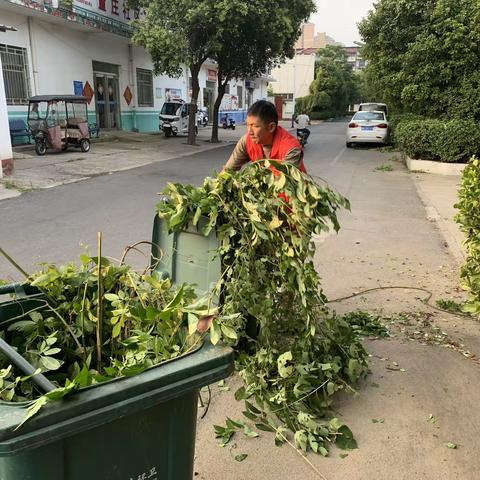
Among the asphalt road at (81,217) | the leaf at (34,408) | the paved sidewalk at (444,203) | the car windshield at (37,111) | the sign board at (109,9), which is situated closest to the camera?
the leaf at (34,408)

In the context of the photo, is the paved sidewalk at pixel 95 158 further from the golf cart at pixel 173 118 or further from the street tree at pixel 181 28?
the street tree at pixel 181 28

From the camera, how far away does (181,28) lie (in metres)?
15.9

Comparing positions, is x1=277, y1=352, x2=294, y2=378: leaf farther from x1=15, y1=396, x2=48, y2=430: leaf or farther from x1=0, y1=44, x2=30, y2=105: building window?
x1=0, y1=44, x2=30, y2=105: building window

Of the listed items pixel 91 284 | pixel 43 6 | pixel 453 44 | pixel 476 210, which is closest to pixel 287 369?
pixel 91 284

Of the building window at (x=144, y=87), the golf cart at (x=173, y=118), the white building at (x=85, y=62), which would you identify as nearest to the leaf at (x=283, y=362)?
the white building at (x=85, y=62)

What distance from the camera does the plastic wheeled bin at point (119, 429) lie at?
108 centimetres

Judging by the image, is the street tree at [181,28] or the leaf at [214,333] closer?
the leaf at [214,333]

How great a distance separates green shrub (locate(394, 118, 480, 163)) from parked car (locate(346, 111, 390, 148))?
5.68 metres

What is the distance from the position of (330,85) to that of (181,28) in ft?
129

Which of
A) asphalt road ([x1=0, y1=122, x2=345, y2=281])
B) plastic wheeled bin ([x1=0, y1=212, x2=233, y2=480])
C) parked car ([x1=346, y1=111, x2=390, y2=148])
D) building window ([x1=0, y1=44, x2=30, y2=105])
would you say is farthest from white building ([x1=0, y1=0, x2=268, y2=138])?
plastic wheeled bin ([x1=0, y1=212, x2=233, y2=480])

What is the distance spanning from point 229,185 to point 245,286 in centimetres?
52

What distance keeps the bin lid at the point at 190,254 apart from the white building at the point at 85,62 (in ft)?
45.9

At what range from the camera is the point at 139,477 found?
135 cm

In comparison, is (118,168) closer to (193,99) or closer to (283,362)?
(193,99)
